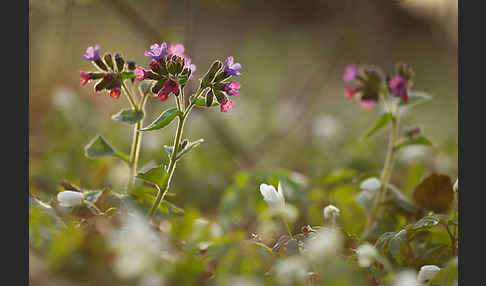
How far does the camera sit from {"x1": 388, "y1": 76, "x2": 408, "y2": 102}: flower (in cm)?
111

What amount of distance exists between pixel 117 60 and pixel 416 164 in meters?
0.95

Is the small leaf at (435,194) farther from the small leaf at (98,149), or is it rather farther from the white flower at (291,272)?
the small leaf at (98,149)

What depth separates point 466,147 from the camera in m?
0.98

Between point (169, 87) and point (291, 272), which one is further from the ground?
point (169, 87)

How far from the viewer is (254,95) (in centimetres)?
308

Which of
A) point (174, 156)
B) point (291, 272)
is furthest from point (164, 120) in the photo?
point (291, 272)

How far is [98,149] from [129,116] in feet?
0.34

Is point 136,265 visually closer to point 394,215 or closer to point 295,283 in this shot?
point 295,283

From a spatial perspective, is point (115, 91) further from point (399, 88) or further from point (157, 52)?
point (399, 88)

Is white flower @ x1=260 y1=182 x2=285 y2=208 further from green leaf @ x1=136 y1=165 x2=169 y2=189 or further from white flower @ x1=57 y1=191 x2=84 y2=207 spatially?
white flower @ x1=57 y1=191 x2=84 y2=207

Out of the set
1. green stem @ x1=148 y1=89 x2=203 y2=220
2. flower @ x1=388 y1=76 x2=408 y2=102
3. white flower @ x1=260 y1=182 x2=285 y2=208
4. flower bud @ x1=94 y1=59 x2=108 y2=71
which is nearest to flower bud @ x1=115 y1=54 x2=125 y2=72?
flower bud @ x1=94 y1=59 x2=108 y2=71

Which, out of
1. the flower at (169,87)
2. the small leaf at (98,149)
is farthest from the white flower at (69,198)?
the flower at (169,87)

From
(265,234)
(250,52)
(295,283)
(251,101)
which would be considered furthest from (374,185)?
(250,52)

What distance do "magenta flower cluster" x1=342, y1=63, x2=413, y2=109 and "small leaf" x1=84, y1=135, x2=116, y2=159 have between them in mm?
578
